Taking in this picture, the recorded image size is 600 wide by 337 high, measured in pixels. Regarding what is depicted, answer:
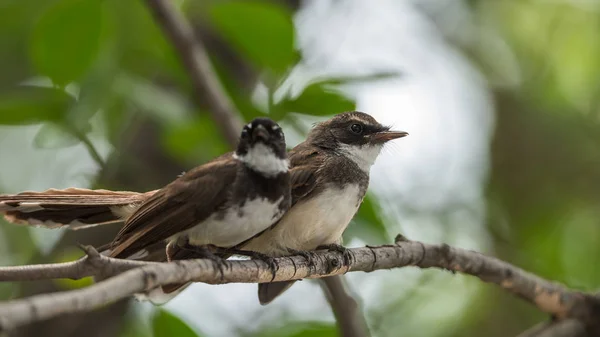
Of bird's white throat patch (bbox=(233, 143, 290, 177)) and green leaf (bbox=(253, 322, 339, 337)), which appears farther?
green leaf (bbox=(253, 322, 339, 337))

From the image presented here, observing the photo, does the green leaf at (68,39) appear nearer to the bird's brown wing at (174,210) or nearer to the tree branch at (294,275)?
the bird's brown wing at (174,210)

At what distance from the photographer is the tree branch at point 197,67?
491 centimetres

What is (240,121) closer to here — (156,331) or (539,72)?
(156,331)

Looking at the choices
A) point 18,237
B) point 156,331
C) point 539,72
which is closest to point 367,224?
point 156,331

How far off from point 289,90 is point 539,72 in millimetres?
4175

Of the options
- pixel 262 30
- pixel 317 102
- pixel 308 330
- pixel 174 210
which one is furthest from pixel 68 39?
pixel 308 330

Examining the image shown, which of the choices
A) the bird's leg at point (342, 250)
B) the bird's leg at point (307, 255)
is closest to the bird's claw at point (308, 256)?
the bird's leg at point (307, 255)

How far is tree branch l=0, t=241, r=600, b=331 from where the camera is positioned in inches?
77.5

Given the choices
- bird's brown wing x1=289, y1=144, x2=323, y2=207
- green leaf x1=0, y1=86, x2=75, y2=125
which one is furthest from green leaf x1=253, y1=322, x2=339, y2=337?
green leaf x1=0, y1=86, x2=75, y2=125

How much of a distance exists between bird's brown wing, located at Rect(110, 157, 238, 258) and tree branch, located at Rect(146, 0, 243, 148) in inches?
60.1

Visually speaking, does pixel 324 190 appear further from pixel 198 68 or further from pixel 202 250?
pixel 198 68

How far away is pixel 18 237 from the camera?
6.30 metres

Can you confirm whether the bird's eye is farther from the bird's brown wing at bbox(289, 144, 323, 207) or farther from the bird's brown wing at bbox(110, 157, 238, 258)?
the bird's brown wing at bbox(110, 157, 238, 258)

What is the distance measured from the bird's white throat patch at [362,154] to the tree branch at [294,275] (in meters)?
0.67
